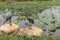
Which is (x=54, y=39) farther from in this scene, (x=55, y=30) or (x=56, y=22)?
(x=56, y=22)

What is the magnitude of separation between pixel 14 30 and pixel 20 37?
→ 0.47 m

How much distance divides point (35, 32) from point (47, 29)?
1040 mm

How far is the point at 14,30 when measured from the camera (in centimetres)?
524

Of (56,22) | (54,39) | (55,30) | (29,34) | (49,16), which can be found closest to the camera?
(54,39)

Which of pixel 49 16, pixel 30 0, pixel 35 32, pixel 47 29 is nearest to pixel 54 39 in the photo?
pixel 35 32

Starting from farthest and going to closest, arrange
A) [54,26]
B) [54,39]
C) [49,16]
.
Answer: [49,16], [54,26], [54,39]

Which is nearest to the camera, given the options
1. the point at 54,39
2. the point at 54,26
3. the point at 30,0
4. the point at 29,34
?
the point at 54,39

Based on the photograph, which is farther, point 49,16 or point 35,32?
point 49,16

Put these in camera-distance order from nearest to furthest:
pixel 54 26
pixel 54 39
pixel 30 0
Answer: pixel 54 39 → pixel 54 26 → pixel 30 0

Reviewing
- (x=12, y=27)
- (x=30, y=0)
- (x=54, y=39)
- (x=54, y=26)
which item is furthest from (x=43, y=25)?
(x=30, y=0)

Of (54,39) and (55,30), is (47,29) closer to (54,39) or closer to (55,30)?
(55,30)

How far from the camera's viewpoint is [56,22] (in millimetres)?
6883

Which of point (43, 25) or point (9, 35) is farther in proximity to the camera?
point (43, 25)

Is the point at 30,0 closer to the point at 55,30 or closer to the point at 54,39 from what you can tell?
the point at 55,30
